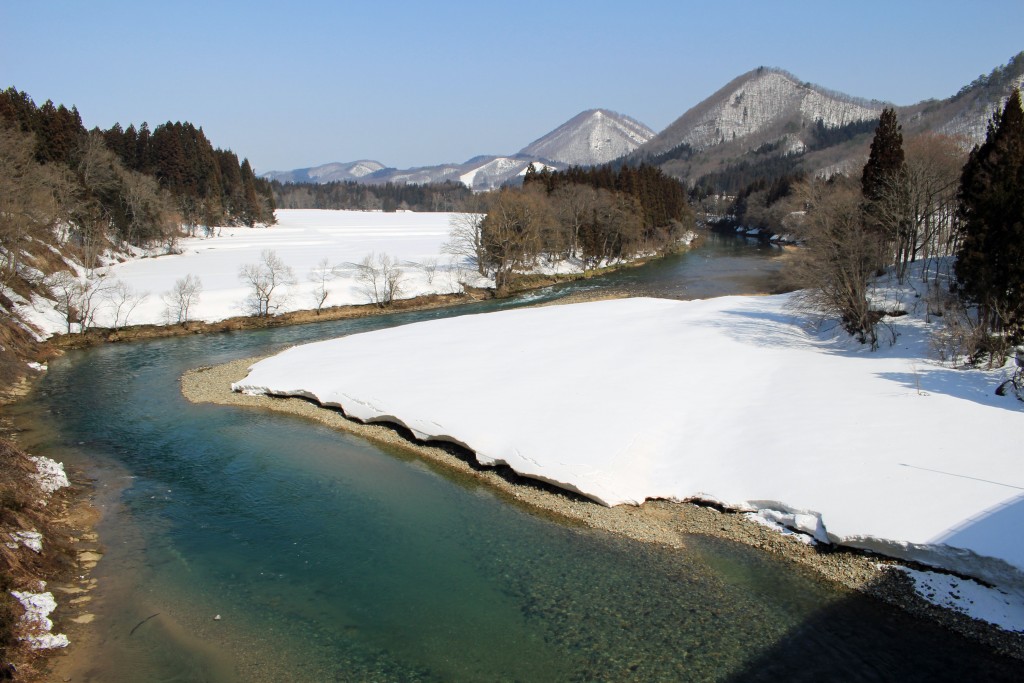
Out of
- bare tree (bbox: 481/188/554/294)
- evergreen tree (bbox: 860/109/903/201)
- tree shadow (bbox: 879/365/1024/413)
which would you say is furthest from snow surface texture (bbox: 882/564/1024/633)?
bare tree (bbox: 481/188/554/294)

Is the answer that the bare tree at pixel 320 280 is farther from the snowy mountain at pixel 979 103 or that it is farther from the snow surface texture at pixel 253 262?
the snowy mountain at pixel 979 103

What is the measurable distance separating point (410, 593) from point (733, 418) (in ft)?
38.6

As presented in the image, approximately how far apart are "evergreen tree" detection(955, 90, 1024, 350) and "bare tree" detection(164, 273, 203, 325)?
42545 millimetres

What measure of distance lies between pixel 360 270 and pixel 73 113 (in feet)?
141

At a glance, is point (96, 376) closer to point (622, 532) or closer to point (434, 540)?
point (434, 540)

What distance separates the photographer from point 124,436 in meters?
20.5

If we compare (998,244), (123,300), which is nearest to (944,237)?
(998,244)

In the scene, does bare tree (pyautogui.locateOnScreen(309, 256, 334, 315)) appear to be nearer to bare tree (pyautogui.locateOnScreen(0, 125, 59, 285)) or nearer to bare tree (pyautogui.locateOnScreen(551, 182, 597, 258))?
bare tree (pyautogui.locateOnScreen(0, 125, 59, 285))

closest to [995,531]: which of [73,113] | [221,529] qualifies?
[221,529]

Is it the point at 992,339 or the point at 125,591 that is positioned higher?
the point at 992,339

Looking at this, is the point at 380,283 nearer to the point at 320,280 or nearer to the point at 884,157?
the point at 320,280

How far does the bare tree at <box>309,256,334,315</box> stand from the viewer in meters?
43.4

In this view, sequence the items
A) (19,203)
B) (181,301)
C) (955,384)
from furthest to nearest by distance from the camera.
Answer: (181,301) → (19,203) → (955,384)

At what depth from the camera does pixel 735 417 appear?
18844 mm
